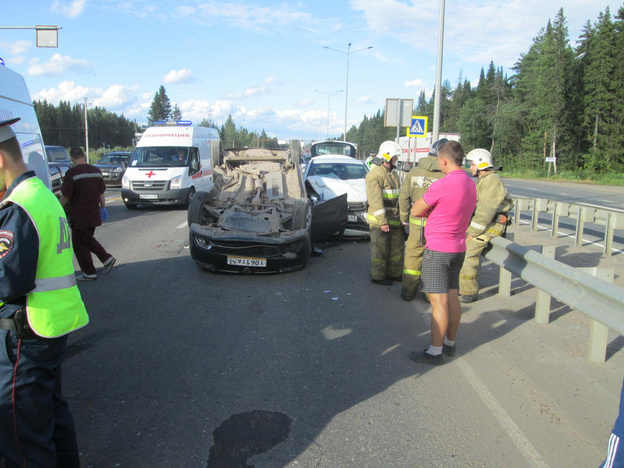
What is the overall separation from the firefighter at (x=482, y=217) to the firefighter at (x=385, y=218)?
1.14 meters

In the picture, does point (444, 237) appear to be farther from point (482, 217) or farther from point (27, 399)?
point (27, 399)

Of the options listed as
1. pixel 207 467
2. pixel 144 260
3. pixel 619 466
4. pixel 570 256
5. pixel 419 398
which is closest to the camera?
pixel 619 466

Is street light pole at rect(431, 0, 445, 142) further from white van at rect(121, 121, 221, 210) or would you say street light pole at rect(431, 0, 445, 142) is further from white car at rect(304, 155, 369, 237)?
white van at rect(121, 121, 221, 210)

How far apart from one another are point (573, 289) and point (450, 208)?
1.42m

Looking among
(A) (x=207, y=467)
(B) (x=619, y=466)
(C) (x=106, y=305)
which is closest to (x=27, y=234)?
(A) (x=207, y=467)

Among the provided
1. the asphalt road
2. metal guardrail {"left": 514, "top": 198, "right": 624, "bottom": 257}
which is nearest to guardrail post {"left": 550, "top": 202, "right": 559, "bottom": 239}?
metal guardrail {"left": 514, "top": 198, "right": 624, "bottom": 257}

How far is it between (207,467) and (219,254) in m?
4.67

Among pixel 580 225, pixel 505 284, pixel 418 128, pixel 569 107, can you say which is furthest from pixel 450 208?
pixel 569 107

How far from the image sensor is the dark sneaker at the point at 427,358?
4.54 meters

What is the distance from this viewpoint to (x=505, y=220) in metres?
6.67

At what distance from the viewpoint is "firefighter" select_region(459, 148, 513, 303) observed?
634 cm

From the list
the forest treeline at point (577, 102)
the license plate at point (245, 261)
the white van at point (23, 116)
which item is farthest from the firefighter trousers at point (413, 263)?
the forest treeline at point (577, 102)

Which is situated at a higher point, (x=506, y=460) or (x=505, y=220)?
(x=505, y=220)

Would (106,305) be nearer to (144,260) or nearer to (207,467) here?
(144,260)
